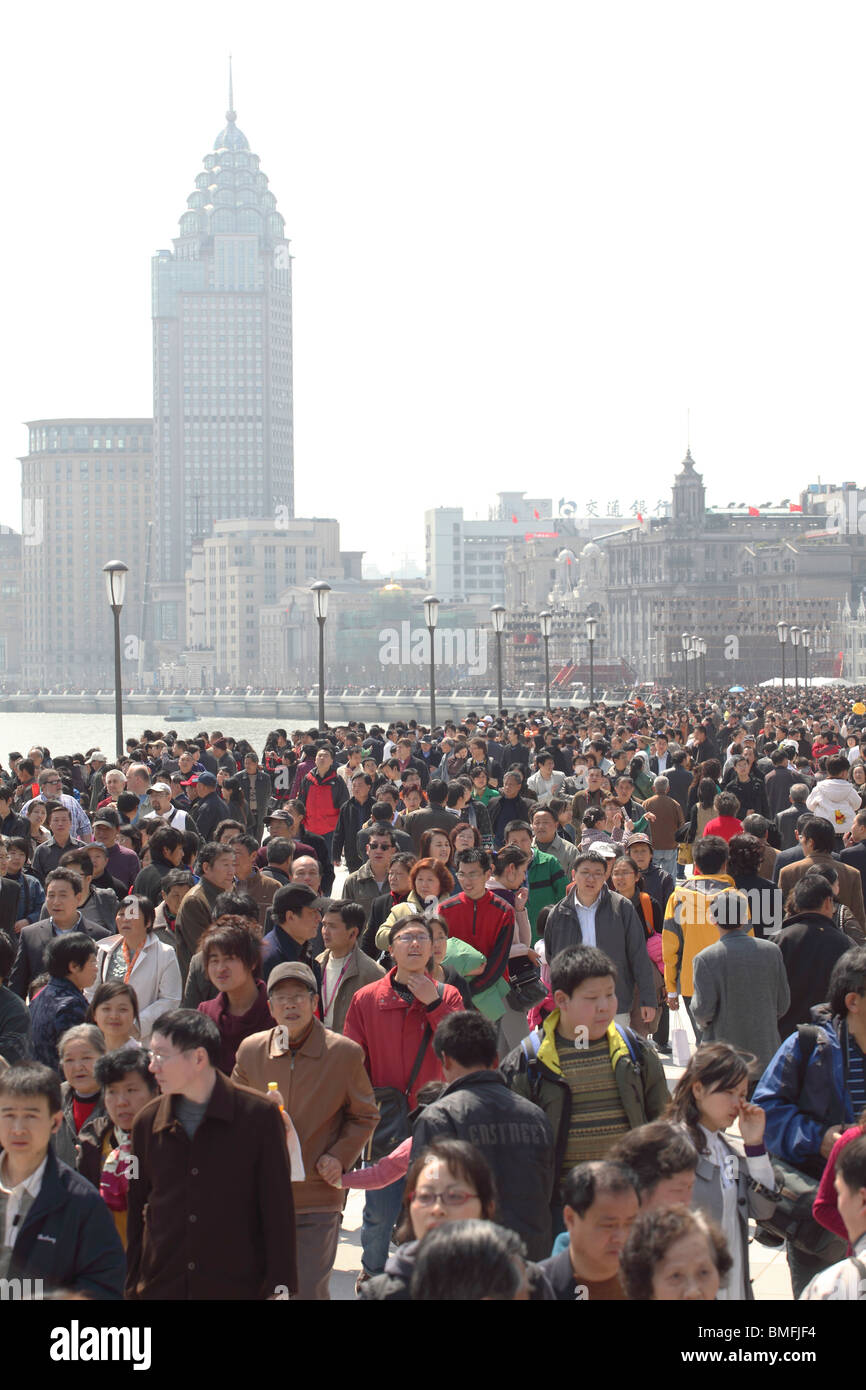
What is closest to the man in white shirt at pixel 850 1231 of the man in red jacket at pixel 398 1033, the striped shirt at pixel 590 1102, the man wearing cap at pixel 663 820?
the striped shirt at pixel 590 1102

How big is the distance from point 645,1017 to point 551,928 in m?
0.59

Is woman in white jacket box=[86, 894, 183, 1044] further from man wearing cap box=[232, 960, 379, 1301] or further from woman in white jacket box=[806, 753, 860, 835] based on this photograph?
woman in white jacket box=[806, 753, 860, 835]

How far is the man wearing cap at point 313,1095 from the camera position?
5742mm

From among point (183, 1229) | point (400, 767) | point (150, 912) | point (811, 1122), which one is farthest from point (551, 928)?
point (400, 767)

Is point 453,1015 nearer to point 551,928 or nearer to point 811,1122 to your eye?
point 811,1122

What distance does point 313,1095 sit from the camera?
229 inches

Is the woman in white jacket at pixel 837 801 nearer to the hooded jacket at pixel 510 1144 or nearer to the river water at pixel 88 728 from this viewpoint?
the hooded jacket at pixel 510 1144

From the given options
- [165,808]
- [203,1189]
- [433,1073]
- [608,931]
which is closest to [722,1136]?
[203,1189]

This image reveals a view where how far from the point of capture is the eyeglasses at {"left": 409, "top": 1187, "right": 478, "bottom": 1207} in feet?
13.7

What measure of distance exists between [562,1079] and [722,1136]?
684mm

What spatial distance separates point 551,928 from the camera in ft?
27.0

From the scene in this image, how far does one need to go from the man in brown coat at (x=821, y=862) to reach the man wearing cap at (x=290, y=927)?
316cm

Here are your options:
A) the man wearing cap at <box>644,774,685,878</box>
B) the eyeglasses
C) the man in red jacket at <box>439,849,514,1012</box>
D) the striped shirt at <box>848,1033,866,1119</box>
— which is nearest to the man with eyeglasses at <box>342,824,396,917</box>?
the man in red jacket at <box>439,849,514,1012</box>

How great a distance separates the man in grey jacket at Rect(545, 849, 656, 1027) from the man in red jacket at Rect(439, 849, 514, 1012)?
0.23 meters
